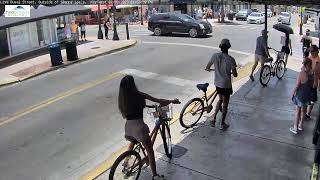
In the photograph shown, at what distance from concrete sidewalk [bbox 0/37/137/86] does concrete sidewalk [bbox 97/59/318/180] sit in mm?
10170

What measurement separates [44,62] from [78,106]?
9.30 meters

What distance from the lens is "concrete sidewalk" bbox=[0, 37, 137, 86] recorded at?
1919 cm

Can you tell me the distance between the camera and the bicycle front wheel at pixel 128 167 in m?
7.42

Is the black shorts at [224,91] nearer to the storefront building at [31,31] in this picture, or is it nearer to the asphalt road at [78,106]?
the asphalt road at [78,106]

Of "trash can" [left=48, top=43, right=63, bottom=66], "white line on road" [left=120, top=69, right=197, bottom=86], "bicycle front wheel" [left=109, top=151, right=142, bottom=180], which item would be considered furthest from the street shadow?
"trash can" [left=48, top=43, right=63, bottom=66]

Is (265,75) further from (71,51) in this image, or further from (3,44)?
(3,44)

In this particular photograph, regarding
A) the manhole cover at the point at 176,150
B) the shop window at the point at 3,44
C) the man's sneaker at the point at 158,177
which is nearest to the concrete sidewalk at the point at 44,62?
the shop window at the point at 3,44

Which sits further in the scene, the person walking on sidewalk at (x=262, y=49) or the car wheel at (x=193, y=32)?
the car wheel at (x=193, y=32)

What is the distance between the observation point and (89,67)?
20172mm

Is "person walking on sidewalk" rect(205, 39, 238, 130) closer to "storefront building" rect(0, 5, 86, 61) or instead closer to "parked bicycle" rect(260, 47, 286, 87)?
"parked bicycle" rect(260, 47, 286, 87)

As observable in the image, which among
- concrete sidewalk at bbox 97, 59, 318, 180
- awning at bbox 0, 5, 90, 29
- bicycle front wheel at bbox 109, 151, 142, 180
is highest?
awning at bbox 0, 5, 90, 29

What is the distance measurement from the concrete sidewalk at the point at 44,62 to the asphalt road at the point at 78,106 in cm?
67

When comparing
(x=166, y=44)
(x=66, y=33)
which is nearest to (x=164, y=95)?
(x=166, y=44)

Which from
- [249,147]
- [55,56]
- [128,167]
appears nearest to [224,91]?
[249,147]
